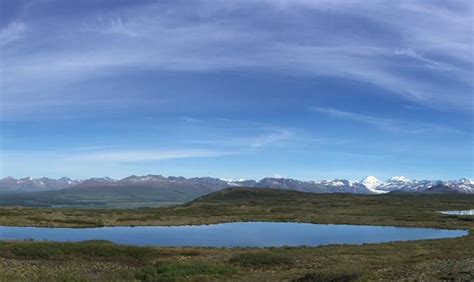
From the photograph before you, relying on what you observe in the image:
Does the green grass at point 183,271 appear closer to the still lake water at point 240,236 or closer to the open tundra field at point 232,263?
the open tundra field at point 232,263

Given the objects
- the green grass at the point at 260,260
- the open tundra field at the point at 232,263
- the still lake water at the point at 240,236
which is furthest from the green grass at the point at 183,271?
the still lake water at the point at 240,236

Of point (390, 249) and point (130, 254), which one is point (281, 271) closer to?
point (130, 254)

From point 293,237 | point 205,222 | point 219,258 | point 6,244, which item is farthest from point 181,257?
point 205,222

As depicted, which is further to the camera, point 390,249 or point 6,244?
point 390,249

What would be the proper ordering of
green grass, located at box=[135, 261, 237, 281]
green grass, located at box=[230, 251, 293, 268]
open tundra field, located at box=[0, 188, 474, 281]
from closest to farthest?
1. open tundra field, located at box=[0, 188, 474, 281]
2. green grass, located at box=[135, 261, 237, 281]
3. green grass, located at box=[230, 251, 293, 268]

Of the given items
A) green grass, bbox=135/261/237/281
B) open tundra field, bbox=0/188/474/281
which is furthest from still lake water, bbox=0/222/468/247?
green grass, bbox=135/261/237/281

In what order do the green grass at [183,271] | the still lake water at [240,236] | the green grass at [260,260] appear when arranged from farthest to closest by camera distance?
the still lake water at [240,236] → the green grass at [260,260] → the green grass at [183,271]

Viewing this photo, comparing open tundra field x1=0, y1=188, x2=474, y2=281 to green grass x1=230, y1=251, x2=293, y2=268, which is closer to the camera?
open tundra field x1=0, y1=188, x2=474, y2=281

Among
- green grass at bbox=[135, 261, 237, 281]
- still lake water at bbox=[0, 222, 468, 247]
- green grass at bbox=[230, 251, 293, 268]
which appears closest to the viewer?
green grass at bbox=[135, 261, 237, 281]

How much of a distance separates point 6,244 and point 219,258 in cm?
2454

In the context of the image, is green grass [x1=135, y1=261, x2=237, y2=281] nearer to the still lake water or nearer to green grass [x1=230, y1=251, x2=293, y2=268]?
green grass [x1=230, y1=251, x2=293, y2=268]

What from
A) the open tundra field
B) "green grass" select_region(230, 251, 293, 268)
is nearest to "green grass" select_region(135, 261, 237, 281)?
the open tundra field

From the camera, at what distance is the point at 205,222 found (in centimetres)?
11619

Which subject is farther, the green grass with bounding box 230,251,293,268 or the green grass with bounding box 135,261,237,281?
the green grass with bounding box 230,251,293,268
